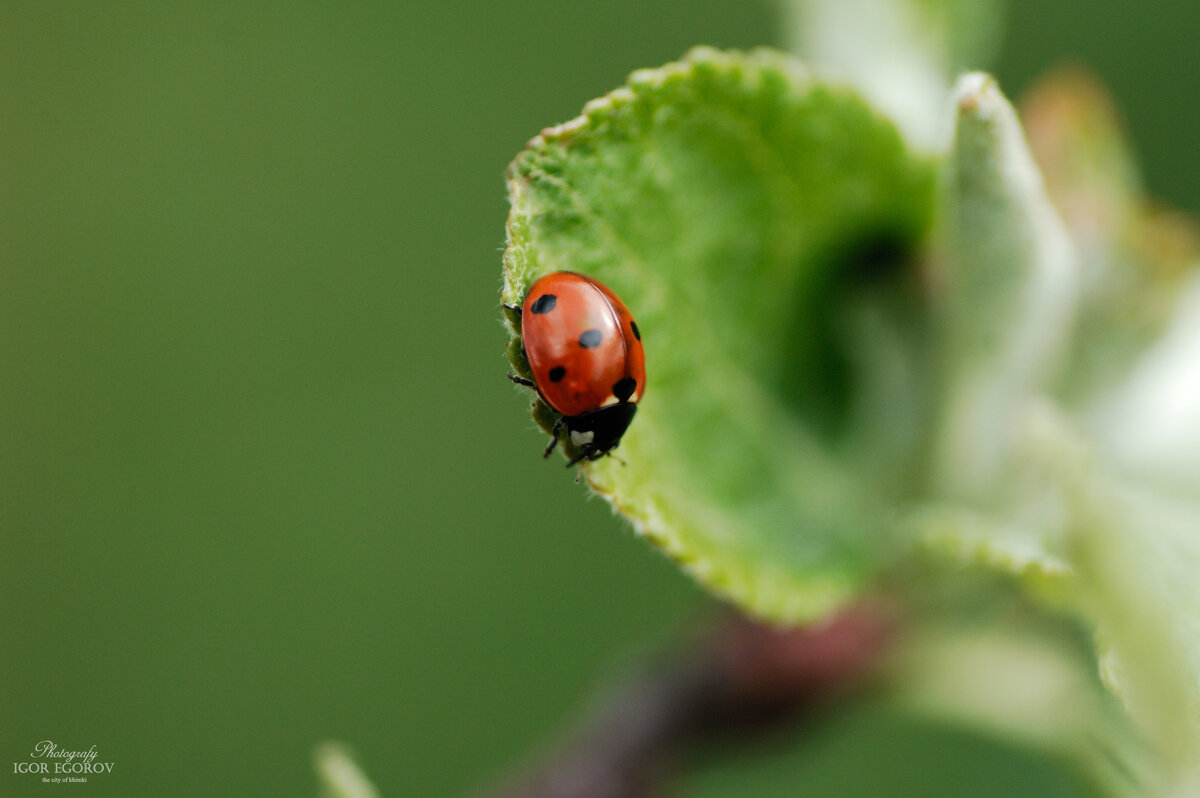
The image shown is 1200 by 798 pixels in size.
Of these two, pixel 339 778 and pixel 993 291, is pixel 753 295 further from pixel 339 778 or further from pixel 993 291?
pixel 339 778

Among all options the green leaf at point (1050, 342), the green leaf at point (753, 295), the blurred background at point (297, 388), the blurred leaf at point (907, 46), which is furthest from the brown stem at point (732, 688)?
the blurred background at point (297, 388)

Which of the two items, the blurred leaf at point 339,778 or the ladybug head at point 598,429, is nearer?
the blurred leaf at point 339,778

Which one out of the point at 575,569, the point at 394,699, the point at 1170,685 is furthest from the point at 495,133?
the point at 1170,685

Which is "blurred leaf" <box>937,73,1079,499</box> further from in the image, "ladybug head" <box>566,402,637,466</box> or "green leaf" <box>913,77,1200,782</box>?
"ladybug head" <box>566,402,637,466</box>

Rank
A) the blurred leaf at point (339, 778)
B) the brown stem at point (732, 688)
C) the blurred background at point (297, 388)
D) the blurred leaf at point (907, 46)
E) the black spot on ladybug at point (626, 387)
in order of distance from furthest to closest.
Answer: the blurred background at point (297, 388), the blurred leaf at point (907, 46), the brown stem at point (732, 688), the black spot on ladybug at point (626, 387), the blurred leaf at point (339, 778)

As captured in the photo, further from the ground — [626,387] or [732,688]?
[626,387]

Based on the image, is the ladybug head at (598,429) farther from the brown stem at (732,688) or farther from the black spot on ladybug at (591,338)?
the brown stem at (732,688)

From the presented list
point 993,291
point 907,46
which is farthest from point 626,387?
point 907,46

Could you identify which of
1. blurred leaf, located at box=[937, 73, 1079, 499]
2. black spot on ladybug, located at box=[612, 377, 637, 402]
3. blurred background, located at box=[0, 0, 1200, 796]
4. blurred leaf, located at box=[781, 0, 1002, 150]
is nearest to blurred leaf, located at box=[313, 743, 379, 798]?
black spot on ladybug, located at box=[612, 377, 637, 402]

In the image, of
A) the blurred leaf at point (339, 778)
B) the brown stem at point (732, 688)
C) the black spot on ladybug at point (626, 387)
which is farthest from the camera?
the brown stem at point (732, 688)
